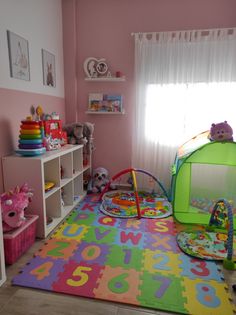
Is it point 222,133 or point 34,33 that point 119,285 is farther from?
point 34,33

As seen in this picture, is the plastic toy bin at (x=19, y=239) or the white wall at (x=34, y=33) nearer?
the plastic toy bin at (x=19, y=239)

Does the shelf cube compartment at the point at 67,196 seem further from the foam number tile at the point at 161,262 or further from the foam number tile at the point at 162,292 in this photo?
the foam number tile at the point at 162,292

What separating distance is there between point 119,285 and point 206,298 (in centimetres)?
58

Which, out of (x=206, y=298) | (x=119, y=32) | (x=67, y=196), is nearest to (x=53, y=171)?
(x=67, y=196)

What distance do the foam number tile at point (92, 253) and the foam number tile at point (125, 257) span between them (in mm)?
48

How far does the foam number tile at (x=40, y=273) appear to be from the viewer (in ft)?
5.41

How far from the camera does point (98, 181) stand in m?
3.51

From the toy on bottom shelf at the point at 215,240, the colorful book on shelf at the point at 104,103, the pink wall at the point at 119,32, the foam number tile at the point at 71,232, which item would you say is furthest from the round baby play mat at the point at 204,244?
the colorful book on shelf at the point at 104,103

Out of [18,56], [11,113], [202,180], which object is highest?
[18,56]

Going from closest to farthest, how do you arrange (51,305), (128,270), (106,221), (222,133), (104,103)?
(51,305) → (128,270) → (222,133) → (106,221) → (104,103)

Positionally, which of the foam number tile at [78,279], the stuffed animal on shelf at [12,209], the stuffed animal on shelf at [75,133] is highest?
the stuffed animal on shelf at [75,133]

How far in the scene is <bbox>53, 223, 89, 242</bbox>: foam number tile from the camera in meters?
2.26

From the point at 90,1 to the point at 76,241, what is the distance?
320 cm

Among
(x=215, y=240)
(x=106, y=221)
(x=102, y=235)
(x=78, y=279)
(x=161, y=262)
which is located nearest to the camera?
(x=78, y=279)
